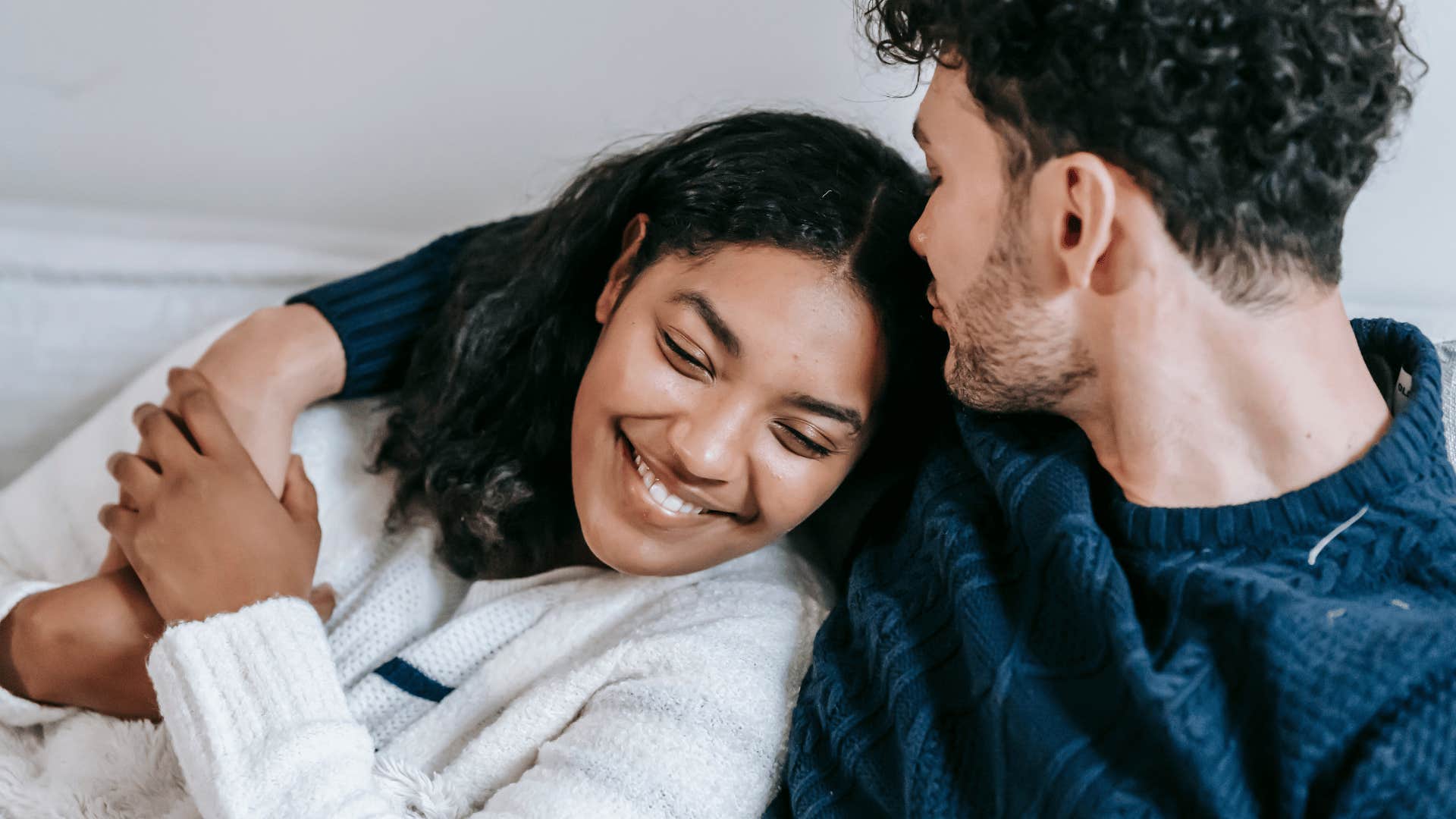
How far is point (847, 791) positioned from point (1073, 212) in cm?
55

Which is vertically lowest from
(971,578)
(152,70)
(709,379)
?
(971,578)

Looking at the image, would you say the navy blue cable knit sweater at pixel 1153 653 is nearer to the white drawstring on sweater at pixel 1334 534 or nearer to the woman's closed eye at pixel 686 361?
the white drawstring on sweater at pixel 1334 534

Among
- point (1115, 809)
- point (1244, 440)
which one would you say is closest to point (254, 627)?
point (1115, 809)

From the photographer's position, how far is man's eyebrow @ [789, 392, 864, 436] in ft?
3.42

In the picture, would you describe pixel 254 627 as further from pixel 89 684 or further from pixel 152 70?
pixel 152 70

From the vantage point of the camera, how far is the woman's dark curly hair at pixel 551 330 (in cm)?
116

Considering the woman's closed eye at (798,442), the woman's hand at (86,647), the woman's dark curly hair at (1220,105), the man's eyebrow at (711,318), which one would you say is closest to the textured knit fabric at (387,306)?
the woman's hand at (86,647)

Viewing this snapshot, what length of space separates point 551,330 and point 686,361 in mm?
303

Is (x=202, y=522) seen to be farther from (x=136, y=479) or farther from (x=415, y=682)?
(x=415, y=682)

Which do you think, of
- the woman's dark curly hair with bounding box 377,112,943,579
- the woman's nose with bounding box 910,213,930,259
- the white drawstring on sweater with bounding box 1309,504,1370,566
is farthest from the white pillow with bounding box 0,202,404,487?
the white drawstring on sweater with bounding box 1309,504,1370,566

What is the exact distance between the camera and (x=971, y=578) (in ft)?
3.22

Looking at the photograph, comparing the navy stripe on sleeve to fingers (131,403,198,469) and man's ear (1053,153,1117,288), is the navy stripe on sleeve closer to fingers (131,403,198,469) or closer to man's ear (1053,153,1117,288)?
fingers (131,403,198,469)

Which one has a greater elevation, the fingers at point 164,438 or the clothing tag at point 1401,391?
the clothing tag at point 1401,391

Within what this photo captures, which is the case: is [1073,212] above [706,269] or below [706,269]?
above
